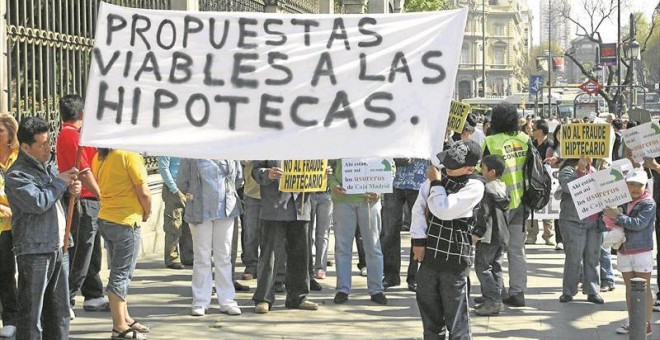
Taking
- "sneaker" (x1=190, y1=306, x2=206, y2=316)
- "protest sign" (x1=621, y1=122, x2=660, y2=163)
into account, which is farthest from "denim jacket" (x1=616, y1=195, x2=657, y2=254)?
"sneaker" (x1=190, y1=306, x2=206, y2=316)

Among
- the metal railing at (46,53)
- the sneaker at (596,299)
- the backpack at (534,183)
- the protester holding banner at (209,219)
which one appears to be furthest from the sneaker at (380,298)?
the metal railing at (46,53)

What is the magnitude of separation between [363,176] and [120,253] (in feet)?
9.25

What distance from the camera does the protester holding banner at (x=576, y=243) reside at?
36.5 ft

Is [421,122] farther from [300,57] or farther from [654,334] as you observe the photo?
[654,334]

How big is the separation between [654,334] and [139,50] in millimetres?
4957

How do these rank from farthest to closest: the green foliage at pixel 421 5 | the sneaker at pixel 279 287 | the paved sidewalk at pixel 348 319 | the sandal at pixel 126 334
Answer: the green foliage at pixel 421 5 < the sneaker at pixel 279 287 < the paved sidewalk at pixel 348 319 < the sandal at pixel 126 334

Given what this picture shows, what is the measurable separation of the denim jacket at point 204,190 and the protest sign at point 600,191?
300cm

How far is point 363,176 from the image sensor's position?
10.9 meters

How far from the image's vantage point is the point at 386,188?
11109 millimetres

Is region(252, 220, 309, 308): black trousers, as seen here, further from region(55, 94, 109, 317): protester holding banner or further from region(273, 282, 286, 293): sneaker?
region(55, 94, 109, 317): protester holding banner

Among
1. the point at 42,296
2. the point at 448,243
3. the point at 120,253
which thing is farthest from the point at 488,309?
the point at 42,296

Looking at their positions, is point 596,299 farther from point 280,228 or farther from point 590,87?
point 590,87

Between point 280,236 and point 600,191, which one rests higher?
point 600,191

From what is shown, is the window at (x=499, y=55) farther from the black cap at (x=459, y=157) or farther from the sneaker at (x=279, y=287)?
the black cap at (x=459, y=157)
